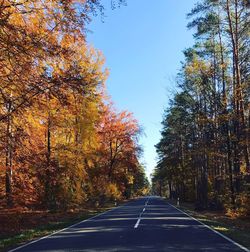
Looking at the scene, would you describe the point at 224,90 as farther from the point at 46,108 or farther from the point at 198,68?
the point at 46,108

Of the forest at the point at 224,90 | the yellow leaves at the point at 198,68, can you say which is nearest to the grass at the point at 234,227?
the forest at the point at 224,90

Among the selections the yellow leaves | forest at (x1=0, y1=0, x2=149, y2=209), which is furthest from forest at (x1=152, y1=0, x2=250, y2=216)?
forest at (x1=0, y1=0, x2=149, y2=209)

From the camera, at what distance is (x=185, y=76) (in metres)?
31.7

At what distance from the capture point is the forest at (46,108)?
9.07 meters

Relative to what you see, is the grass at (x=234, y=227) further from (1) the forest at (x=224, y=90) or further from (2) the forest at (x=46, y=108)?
(2) the forest at (x=46, y=108)

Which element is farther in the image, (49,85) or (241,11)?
(241,11)

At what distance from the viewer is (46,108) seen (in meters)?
11.3

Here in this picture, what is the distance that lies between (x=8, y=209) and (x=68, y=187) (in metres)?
9.36

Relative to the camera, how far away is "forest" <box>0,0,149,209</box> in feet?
29.8

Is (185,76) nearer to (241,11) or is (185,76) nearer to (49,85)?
(241,11)

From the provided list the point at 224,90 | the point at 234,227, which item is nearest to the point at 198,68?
the point at 224,90

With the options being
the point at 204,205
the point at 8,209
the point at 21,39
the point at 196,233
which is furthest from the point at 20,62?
the point at 204,205

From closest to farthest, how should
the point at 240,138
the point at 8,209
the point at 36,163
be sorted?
Answer: the point at 36,163 < the point at 8,209 < the point at 240,138

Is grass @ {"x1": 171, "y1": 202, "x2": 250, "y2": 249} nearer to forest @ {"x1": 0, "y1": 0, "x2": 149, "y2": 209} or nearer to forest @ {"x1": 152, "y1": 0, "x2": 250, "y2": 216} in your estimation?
forest @ {"x1": 152, "y1": 0, "x2": 250, "y2": 216}
